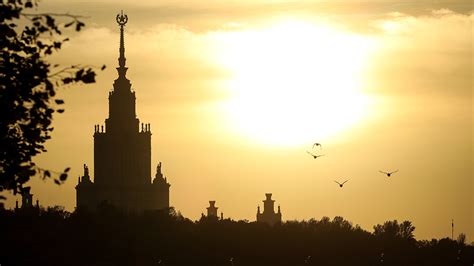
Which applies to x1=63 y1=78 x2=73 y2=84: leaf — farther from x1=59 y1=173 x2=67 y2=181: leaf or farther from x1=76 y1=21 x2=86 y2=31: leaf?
x1=59 y1=173 x2=67 y2=181: leaf

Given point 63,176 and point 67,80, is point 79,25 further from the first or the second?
point 63,176

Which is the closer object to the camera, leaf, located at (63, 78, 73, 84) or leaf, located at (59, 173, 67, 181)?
leaf, located at (59, 173, 67, 181)

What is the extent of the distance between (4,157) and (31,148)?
38.7 inches

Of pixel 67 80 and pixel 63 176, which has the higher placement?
pixel 67 80

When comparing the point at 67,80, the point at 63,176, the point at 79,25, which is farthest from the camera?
the point at 67,80

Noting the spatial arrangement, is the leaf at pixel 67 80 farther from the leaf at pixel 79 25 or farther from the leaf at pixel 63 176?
the leaf at pixel 63 176

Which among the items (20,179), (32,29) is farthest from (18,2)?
(20,179)

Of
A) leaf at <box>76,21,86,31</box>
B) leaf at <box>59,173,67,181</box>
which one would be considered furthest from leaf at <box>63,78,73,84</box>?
leaf at <box>59,173,67,181</box>

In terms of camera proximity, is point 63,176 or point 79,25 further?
point 79,25

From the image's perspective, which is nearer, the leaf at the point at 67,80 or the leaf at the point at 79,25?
the leaf at the point at 79,25

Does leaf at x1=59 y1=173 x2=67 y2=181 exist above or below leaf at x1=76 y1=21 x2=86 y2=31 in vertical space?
below

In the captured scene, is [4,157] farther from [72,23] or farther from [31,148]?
[72,23]

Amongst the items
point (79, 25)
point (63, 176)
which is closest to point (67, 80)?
point (79, 25)

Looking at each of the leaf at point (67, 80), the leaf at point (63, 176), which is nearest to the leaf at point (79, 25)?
the leaf at point (67, 80)
